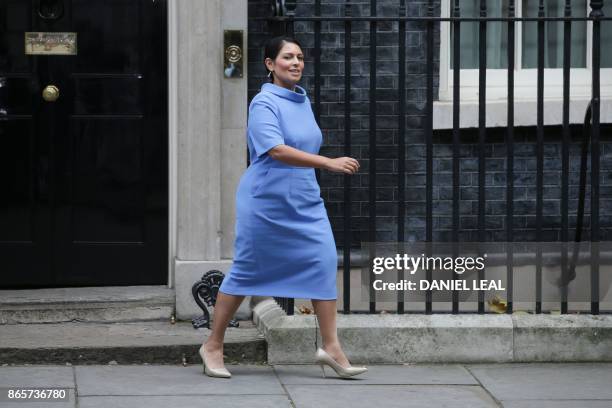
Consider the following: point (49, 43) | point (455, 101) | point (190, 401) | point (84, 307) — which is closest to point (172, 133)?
point (49, 43)

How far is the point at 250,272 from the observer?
22.0 feet

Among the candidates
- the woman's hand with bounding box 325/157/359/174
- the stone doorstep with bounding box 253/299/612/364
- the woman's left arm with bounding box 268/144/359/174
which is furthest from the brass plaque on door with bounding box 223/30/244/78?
the woman's hand with bounding box 325/157/359/174

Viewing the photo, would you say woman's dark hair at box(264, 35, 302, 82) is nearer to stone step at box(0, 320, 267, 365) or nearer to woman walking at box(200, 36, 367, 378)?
woman walking at box(200, 36, 367, 378)

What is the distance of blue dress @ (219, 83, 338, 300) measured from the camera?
6.61m

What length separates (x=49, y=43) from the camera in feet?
26.2

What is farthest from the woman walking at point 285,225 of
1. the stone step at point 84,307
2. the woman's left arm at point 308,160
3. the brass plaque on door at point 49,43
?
the brass plaque on door at point 49,43

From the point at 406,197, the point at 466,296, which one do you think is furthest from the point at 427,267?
the point at 406,197

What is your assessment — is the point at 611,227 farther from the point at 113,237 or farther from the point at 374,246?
the point at 113,237

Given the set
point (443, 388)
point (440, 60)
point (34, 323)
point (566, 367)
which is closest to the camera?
point (443, 388)

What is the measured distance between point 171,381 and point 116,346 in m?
0.51

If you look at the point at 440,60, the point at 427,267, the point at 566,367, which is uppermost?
the point at 440,60

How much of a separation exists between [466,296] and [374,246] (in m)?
0.62

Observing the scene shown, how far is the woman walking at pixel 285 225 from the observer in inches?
260

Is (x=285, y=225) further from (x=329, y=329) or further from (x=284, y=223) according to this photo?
(x=329, y=329)
